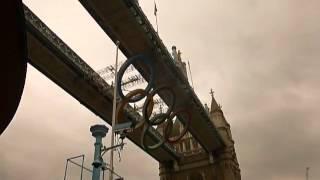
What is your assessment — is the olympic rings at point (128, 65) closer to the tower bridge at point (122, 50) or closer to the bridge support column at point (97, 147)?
the tower bridge at point (122, 50)

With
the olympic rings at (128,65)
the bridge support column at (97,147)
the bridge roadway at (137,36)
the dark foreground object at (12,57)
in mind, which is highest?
the bridge roadway at (137,36)

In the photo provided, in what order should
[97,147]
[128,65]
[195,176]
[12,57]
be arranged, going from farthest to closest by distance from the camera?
[195,176] → [128,65] → [97,147] → [12,57]

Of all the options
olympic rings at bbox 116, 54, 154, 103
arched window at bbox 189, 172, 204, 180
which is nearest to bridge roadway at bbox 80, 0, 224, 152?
olympic rings at bbox 116, 54, 154, 103

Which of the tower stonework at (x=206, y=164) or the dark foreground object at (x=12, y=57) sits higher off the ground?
the tower stonework at (x=206, y=164)

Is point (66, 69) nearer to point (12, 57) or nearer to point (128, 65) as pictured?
point (128, 65)

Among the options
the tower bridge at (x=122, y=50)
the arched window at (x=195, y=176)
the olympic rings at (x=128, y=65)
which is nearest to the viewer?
the olympic rings at (x=128, y=65)

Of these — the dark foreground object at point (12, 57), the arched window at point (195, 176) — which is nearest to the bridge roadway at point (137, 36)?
the dark foreground object at point (12, 57)

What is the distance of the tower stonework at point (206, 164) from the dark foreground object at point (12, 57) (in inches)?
1999

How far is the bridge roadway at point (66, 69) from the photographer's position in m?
25.8

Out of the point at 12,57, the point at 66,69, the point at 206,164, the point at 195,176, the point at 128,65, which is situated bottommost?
the point at 12,57

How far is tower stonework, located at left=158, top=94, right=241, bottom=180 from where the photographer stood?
56438 millimetres

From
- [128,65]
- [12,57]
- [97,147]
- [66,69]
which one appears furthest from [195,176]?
[12,57]

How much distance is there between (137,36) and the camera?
95.2ft

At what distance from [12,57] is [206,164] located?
5504cm
